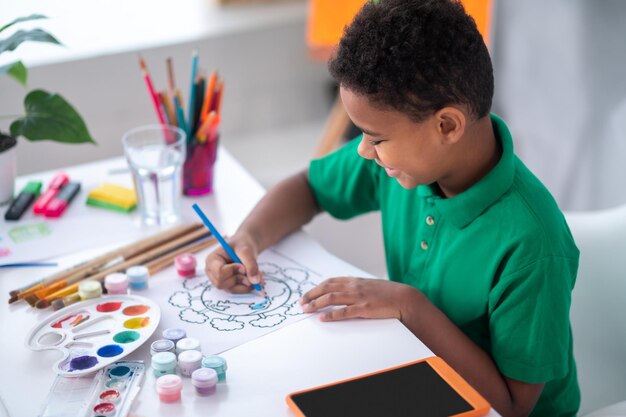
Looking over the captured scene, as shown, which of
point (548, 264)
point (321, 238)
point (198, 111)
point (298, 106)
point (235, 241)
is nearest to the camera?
point (548, 264)

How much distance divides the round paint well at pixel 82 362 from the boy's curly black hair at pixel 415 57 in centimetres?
43

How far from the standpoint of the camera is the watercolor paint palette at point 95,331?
0.92 meters

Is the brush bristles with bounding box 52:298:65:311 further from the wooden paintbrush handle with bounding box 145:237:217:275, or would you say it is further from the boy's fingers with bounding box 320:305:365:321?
the boy's fingers with bounding box 320:305:365:321

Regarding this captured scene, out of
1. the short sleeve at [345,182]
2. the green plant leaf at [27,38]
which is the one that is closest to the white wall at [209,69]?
the green plant leaf at [27,38]

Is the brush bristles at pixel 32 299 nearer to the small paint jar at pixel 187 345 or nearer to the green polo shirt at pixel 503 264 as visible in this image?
the small paint jar at pixel 187 345

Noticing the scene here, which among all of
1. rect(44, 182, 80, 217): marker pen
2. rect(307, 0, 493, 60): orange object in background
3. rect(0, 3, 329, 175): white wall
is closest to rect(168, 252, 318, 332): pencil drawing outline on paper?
rect(44, 182, 80, 217): marker pen

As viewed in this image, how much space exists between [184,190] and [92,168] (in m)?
0.20

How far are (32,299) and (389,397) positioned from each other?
1.64 feet

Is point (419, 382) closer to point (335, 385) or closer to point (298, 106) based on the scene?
point (335, 385)

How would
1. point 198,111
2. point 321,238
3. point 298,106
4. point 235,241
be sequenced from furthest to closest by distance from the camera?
1. point 298,106
2. point 321,238
3. point 198,111
4. point 235,241

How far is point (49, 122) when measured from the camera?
4.19 ft

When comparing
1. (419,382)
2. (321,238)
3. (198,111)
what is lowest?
(321,238)

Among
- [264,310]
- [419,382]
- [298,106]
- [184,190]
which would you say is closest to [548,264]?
[419,382]

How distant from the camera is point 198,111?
54.1 inches
